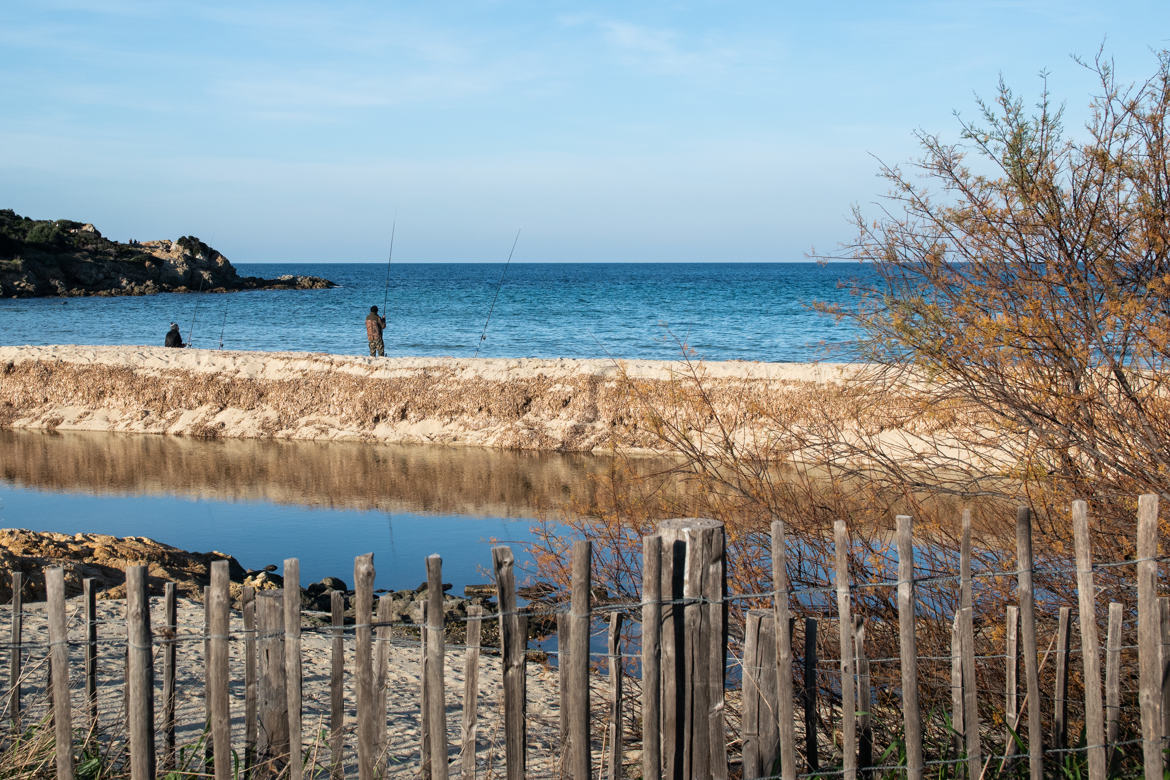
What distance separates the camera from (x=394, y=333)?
4634 cm

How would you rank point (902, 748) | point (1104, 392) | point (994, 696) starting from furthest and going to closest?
1. point (1104, 392)
2. point (994, 696)
3. point (902, 748)

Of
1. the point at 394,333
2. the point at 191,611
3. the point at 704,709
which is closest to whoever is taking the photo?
the point at 704,709

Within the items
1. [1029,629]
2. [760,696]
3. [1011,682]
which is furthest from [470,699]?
[1011,682]

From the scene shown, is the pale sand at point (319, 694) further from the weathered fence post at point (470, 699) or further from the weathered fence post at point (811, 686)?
the weathered fence post at point (811, 686)

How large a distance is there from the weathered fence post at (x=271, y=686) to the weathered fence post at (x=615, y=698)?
1.32m

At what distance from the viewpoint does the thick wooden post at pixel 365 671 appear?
3668mm

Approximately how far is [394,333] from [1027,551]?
4365 cm

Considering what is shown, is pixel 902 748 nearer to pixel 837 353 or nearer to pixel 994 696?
pixel 994 696

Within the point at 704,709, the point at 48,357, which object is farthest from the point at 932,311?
the point at 48,357

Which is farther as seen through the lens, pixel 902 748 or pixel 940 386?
pixel 940 386

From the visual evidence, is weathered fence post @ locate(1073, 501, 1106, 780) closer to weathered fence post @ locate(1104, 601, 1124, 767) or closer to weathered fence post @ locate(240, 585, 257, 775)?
weathered fence post @ locate(1104, 601, 1124, 767)

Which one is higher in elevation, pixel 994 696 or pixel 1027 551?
pixel 1027 551

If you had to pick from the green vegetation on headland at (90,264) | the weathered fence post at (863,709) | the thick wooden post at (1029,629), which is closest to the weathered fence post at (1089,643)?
the thick wooden post at (1029,629)

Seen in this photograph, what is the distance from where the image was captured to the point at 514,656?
373cm
